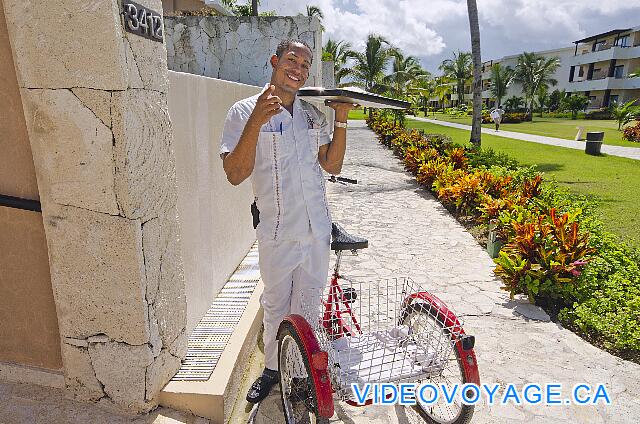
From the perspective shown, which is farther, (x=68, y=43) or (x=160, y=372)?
(x=160, y=372)

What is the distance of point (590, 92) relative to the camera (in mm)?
56781

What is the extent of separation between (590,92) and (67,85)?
218ft

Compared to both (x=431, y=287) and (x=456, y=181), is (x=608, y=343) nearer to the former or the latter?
(x=431, y=287)

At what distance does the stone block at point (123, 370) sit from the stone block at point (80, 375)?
4cm

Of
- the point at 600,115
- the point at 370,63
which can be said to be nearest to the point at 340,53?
the point at 370,63

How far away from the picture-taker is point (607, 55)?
52.2 m

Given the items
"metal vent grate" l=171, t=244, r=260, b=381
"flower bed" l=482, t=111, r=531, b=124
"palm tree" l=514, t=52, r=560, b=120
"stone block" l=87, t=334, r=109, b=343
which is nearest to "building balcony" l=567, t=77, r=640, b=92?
"palm tree" l=514, t=52, r=560, b=120

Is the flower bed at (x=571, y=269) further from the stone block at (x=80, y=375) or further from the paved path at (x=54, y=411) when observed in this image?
the stone block at (x=80, y=375)

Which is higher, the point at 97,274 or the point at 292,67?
the point at 292,67

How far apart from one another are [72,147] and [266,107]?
3.25 feet

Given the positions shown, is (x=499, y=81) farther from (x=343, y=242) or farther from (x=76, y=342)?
(x=76, y=342)

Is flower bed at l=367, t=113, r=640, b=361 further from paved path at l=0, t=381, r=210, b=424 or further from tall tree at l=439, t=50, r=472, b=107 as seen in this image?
tall tree at l=439, t=50, r=472, b=107

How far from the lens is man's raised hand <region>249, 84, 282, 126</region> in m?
2.16

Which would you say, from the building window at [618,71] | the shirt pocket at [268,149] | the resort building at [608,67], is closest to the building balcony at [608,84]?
the resort building at [608,67]
